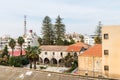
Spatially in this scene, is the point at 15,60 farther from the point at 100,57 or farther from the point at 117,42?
the point at 117,42

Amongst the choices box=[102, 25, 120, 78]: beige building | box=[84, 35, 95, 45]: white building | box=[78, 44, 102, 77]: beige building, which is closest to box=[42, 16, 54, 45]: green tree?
box=[78, 44, 102, 77]: beige building

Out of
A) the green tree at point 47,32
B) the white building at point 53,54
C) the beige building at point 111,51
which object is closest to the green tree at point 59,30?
the green tree at point 47,32

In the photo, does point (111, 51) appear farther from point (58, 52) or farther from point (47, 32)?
point (47, 32)

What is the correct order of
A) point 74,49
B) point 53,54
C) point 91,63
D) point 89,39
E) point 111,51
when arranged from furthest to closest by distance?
1. point 89,39
2. point 53,54
3. point 74,49
4. point 91,63
5. point 111,51

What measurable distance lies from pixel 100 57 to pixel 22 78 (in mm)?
12515

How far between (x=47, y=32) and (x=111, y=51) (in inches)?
1864

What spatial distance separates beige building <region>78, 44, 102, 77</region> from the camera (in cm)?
3862

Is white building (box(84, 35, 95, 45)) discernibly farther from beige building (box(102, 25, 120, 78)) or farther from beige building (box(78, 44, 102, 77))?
beige building (box(102, 25, 120, 78))

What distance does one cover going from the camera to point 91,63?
39938 mm

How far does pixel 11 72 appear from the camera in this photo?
3566 cm

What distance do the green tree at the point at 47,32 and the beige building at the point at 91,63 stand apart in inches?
1510

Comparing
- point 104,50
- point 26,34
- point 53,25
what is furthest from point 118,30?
point 26,34

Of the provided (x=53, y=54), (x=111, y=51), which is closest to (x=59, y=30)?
(x=53, y=54)

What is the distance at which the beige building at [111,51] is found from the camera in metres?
32.8
